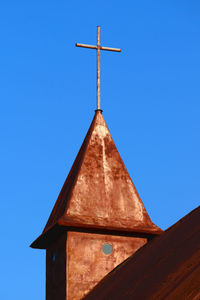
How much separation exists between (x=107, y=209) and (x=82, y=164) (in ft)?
4.86

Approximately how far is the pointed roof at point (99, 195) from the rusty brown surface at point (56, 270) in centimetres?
45

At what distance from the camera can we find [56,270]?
16828 millimetres

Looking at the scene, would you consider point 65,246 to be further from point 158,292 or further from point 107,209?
point 158,292

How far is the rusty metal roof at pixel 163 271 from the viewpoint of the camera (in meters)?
9.87

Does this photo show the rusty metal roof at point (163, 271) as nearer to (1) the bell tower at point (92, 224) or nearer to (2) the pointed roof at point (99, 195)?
(1) the bell tower at point (92, 224)

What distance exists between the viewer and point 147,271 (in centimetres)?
1254

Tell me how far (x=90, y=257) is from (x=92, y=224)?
822mm

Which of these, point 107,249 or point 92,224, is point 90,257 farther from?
point 92,224

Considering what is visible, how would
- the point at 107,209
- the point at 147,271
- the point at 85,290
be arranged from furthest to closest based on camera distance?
the point at 107,209 → the point at 85,290 → the point at 147,271

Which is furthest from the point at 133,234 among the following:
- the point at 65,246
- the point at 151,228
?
the point at 65,246

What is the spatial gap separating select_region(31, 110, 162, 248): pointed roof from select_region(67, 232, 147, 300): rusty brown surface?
0.38 m

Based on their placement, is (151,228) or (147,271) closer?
(147,271)

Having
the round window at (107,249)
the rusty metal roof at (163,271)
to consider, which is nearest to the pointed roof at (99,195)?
the round window at (107,249)

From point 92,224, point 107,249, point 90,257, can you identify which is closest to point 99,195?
point 92,224
